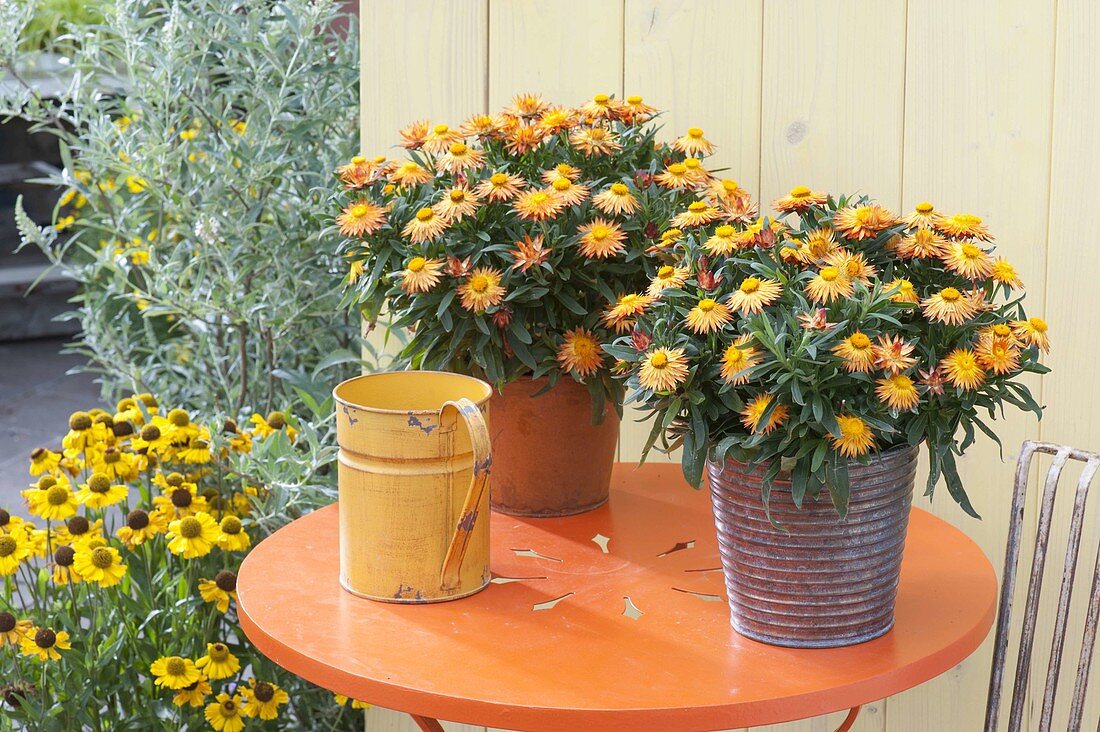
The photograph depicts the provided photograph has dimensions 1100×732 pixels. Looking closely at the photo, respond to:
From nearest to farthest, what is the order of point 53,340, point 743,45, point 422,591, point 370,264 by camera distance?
point 422,591 → point 370,264 → point 743,45 → point 53,340

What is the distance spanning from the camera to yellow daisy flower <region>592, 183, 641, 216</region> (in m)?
1.11

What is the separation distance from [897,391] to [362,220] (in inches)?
20.4

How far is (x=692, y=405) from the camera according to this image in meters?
0.88

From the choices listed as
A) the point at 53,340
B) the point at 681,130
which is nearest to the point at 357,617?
the point at 681,130

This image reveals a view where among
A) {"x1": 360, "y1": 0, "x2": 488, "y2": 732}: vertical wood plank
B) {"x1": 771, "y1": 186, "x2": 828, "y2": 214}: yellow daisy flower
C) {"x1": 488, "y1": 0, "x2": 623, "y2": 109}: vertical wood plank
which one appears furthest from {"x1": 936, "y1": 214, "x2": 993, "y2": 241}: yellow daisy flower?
{"x1": 360, "y1": 0, "x2": 488, "y2": 732}: vertical wood plank

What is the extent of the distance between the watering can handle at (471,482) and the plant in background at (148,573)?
0.49 metres

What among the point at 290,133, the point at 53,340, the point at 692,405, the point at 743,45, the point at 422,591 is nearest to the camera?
the point at 692,405

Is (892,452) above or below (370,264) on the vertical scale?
below

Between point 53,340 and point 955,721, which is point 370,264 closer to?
point 955,721

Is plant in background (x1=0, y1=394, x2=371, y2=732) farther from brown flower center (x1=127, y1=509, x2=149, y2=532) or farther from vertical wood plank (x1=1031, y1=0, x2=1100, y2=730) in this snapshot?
vertical wood plank (x1=1031, y1=0, x2=1100, y2=730)

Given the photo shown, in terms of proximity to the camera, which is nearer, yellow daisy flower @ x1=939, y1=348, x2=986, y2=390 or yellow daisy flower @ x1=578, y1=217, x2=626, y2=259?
yellow daisy flower @ x1=939, y1=348, x2=986, y2=390

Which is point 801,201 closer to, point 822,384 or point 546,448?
point 822,384

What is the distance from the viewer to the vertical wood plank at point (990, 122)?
4.42 feet

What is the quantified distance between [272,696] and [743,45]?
99cm
